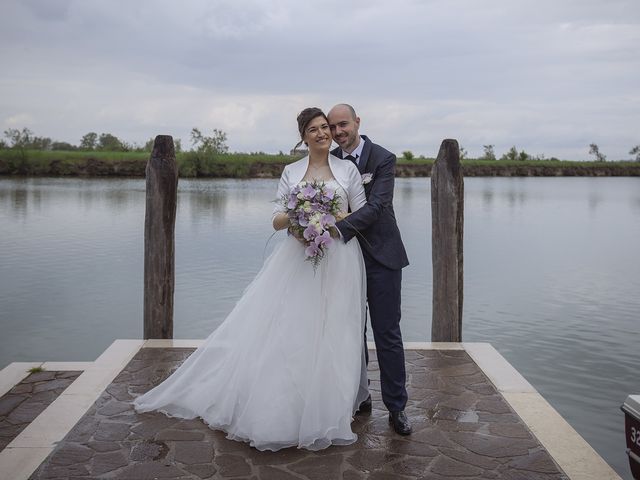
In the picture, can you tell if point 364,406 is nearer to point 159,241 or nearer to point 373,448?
point 373,448

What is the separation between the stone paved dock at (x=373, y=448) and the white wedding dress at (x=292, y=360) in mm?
121

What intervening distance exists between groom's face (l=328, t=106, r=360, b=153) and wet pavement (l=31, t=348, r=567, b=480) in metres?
1.93

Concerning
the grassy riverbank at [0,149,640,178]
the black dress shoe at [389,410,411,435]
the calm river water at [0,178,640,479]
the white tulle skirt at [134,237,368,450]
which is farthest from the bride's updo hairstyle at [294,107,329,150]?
the grassy riverbank at [0,149,640,178]

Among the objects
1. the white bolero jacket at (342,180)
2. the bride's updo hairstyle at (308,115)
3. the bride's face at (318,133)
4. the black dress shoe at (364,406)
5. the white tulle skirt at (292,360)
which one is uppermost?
the bride's updo hairstyle at (308,115)

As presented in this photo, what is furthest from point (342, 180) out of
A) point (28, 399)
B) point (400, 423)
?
Result: point (28, 399)

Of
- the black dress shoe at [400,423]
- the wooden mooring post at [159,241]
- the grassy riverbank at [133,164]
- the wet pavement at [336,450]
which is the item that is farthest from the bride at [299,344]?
the grassy riverbank at [133,164]

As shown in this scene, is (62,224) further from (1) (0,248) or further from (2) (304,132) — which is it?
(2) (304,132)

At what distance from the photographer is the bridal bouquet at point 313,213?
4219 millimetres

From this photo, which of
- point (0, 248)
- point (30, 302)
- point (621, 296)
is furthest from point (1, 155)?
point (621, 296)

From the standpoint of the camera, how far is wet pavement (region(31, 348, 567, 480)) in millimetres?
3859

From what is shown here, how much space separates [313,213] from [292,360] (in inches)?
37.1

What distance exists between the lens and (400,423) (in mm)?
4449

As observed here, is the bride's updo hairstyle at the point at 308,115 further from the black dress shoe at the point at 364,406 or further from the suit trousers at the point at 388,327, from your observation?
the black dress shoe at the point at 364,406

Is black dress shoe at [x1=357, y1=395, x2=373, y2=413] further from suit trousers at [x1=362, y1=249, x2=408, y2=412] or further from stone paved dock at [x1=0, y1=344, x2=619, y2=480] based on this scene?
suit trousers at [x1=362, y1=249, x2=408, y2=412]
